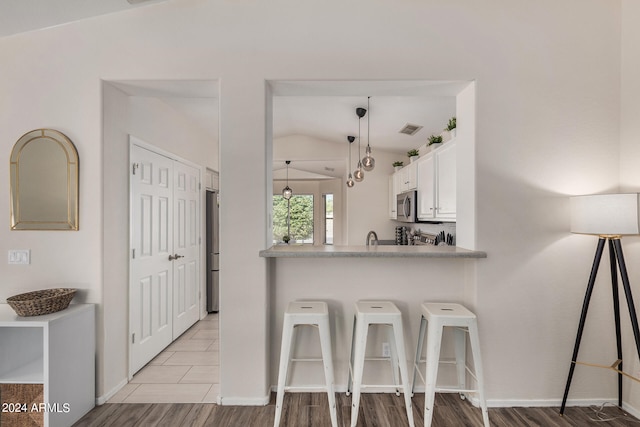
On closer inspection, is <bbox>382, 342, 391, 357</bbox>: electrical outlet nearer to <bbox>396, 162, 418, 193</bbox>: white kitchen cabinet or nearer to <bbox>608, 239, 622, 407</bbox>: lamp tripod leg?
<bbox>608, 239, 622, 407</bbox>: lamp tripod leg

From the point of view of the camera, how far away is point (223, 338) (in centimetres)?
228

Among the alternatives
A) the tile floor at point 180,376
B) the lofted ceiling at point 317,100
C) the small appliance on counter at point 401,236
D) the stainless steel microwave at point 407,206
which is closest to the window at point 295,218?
the lofted ceiling at point 317,100

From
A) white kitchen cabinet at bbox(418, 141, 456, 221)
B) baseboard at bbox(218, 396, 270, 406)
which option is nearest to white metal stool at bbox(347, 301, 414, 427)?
baseboard at bbox(218, 396, 270, 406)

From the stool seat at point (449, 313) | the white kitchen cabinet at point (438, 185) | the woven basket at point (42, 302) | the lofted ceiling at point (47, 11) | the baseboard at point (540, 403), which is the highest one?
the lofted ceiling at point (47, 11)

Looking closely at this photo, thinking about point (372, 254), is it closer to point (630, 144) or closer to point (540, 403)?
point (540, 403)

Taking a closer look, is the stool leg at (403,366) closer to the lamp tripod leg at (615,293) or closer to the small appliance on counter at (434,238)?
the lamp tripod leg at (615,293)

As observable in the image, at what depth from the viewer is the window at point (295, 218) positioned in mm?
8922

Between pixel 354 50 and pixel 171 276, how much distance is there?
274cm

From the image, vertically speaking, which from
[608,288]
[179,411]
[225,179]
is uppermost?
[225,179]

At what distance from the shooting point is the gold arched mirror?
2246 mm

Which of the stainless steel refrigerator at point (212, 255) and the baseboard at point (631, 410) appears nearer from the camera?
the baseboard at point (631, 410)

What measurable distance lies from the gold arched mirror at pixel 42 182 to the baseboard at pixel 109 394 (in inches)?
45.2

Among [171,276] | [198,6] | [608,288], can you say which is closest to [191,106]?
[198,6]

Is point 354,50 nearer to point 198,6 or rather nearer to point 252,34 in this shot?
point 252,34
